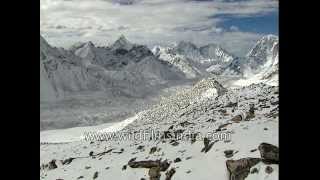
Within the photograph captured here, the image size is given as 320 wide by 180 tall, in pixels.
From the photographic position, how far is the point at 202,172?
1712cm

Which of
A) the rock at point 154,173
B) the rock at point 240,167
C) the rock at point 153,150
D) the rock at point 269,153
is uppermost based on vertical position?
the rock at point 269,153

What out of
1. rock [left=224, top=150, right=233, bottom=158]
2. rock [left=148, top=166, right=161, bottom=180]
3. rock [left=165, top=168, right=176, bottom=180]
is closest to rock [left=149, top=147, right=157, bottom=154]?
rock [left=148, top=166, right=161, bottom=180]

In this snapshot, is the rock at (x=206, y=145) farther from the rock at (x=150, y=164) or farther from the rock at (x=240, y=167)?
the rock at (x=240, y=167)

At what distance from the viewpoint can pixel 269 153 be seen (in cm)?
1480

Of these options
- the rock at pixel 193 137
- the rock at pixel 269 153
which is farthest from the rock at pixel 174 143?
the rock at pixel 269 153

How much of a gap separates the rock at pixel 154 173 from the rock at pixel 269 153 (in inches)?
191

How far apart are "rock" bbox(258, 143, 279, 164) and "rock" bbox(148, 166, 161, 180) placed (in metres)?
4.84

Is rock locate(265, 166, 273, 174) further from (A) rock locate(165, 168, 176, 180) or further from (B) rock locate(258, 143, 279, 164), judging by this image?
(A) rock locate(165, 168, 176, 180)

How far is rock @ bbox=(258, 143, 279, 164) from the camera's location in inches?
574

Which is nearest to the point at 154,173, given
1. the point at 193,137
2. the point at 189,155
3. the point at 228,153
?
the point at 189,155

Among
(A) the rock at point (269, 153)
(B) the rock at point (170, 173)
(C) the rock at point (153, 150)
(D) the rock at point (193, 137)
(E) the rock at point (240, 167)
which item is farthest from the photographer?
(C) the rock at point (153, 150)

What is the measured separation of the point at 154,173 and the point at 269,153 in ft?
17.7

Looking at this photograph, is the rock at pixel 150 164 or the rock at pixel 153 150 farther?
the rock at pixel 153 150

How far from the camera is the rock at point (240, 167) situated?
14.9 meters
